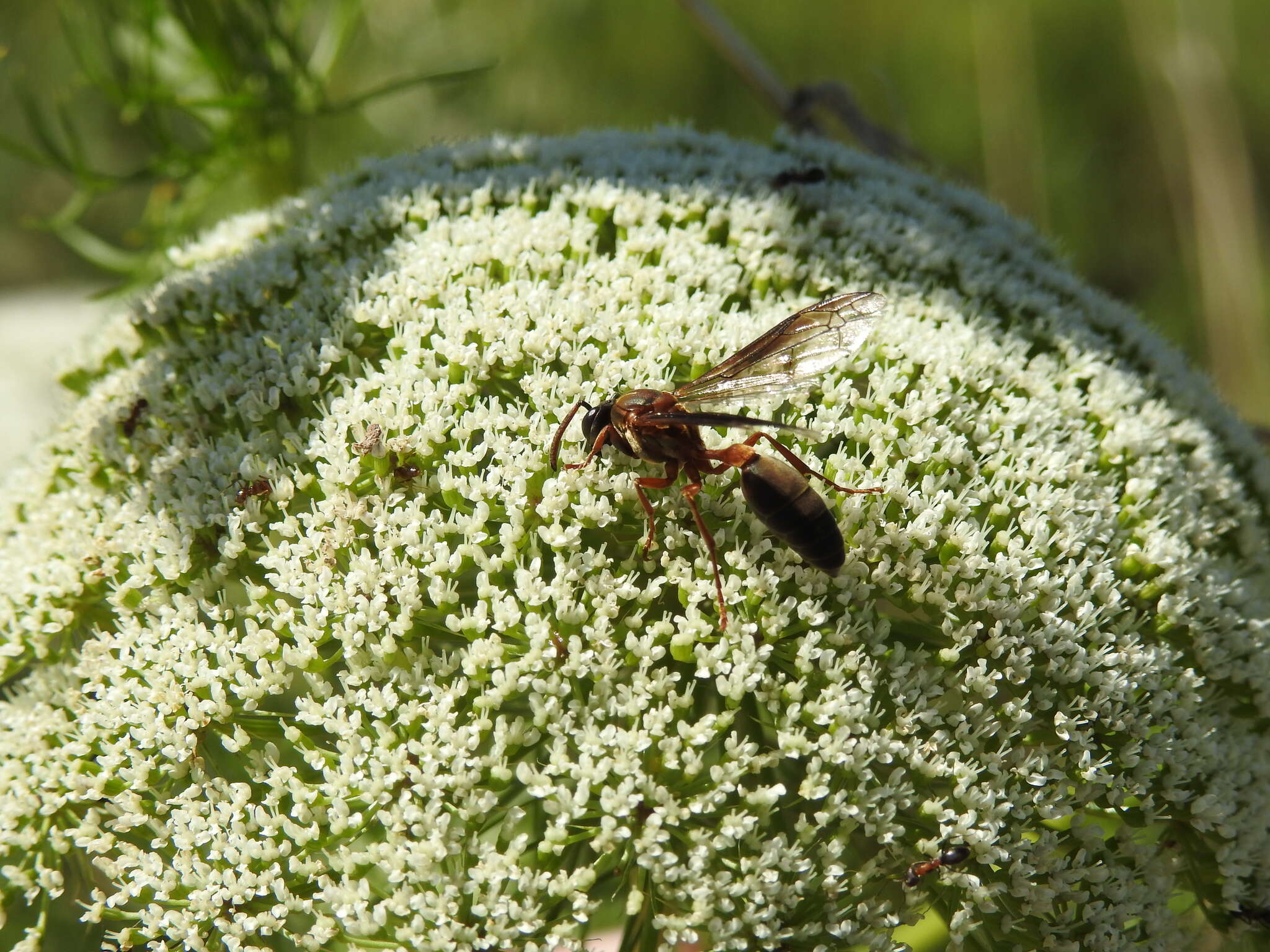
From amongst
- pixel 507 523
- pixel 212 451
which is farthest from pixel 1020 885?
pixel 212 451

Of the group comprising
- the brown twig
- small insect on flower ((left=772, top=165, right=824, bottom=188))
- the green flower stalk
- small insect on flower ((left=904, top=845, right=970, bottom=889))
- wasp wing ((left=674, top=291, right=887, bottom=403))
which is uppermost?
the brown twig

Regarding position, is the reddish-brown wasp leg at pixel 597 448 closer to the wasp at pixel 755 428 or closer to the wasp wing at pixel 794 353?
the wasp at pixel 755 428

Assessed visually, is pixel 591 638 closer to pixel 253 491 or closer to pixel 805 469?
pixel 805 469

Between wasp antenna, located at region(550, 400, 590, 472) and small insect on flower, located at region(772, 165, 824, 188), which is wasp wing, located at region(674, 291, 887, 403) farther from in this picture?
small insect on flower, located at region(772, 165, 824, 188)

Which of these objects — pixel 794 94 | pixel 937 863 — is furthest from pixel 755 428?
pixel 794 94

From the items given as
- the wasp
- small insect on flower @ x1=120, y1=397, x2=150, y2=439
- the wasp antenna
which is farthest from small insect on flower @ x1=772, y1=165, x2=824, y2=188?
small insect on flower @ x1=120, y1=397, x2=150, y2=439
